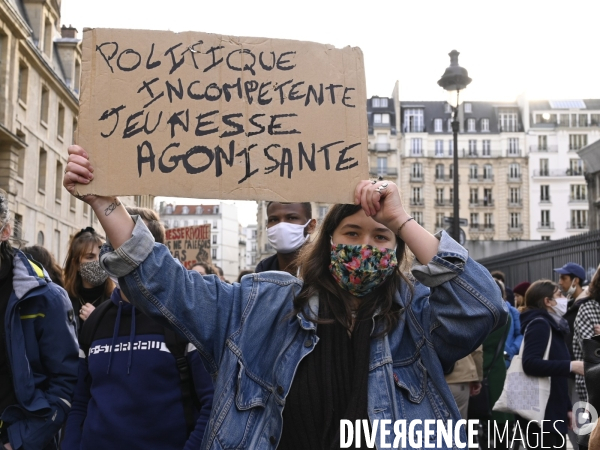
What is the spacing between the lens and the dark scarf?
2.33m

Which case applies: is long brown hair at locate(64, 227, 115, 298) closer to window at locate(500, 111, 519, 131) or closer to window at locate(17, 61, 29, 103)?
window at locate(17, 61, 29, 103)

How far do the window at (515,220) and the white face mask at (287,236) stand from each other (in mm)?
71161

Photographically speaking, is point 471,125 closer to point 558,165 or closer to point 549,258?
point 558,165

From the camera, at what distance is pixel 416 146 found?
74812mm

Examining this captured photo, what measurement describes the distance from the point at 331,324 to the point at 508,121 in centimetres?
7768

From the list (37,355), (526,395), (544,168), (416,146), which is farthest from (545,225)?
(37,355)

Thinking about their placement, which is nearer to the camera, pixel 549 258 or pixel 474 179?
pixel 549 258

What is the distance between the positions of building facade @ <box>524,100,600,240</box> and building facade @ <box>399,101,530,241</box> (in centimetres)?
109

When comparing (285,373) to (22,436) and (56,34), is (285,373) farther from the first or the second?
(56,34)

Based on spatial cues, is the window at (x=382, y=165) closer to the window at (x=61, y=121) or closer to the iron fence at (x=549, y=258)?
the window at (x=61, y=121)

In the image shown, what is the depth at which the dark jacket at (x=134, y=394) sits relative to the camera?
3199mm

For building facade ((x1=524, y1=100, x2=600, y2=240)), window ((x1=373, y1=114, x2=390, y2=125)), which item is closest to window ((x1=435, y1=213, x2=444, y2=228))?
building facade ((x1=524, y1=100, x2=600, y2=240))

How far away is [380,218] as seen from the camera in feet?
8.23

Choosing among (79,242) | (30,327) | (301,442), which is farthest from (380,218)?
(79,242)
